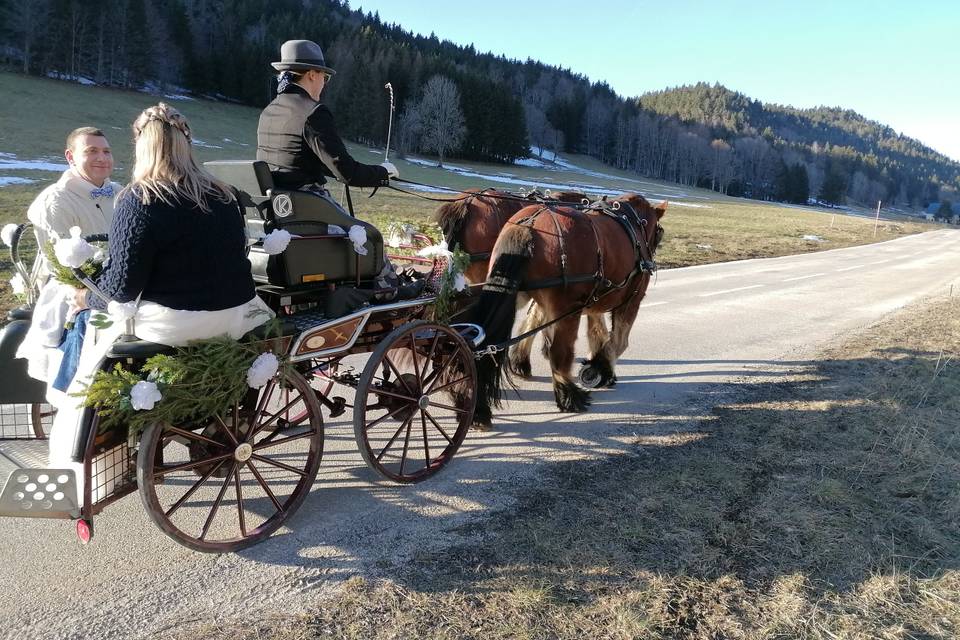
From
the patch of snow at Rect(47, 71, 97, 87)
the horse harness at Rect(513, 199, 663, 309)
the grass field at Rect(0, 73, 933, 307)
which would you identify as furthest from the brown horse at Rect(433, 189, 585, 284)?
the patch of snow at Rect(47, 71, 97, 87)

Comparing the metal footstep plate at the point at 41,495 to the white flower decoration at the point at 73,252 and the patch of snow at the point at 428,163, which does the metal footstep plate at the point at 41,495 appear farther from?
the patch of snow at the point at 428,163

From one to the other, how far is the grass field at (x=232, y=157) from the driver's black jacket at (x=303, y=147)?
17.6 inches

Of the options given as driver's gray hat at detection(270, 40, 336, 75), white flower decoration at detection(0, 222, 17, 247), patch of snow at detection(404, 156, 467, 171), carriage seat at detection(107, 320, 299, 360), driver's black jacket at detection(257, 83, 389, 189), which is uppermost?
patch of snow at detection(404, 156, 467, 171)

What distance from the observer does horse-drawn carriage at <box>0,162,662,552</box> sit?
116 inches

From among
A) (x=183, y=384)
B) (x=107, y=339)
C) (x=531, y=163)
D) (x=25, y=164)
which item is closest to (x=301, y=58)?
(x=107, y=339)

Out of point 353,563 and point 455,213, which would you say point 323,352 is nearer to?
point 353,563

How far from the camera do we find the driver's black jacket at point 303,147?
12.3 feet

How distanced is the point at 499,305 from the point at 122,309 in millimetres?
2787

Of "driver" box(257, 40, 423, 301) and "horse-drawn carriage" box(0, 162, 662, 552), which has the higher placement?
"driver" box(257, 40, 423, 301)

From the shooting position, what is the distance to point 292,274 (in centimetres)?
373

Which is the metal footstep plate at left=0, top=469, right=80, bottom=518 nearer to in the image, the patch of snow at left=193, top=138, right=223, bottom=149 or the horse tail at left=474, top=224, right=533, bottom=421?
the horse tail at left=474, top=224, right=533, bottom=421

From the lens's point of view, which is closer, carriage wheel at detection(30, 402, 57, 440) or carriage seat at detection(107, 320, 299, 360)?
carriage seat at detection(107, 320, 299, 360)

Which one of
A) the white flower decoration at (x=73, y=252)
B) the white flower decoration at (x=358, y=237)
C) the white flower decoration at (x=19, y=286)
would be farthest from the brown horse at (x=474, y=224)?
the white flower decoration at (x=73, y=252)

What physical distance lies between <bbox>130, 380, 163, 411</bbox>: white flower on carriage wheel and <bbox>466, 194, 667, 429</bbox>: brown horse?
2.55m
